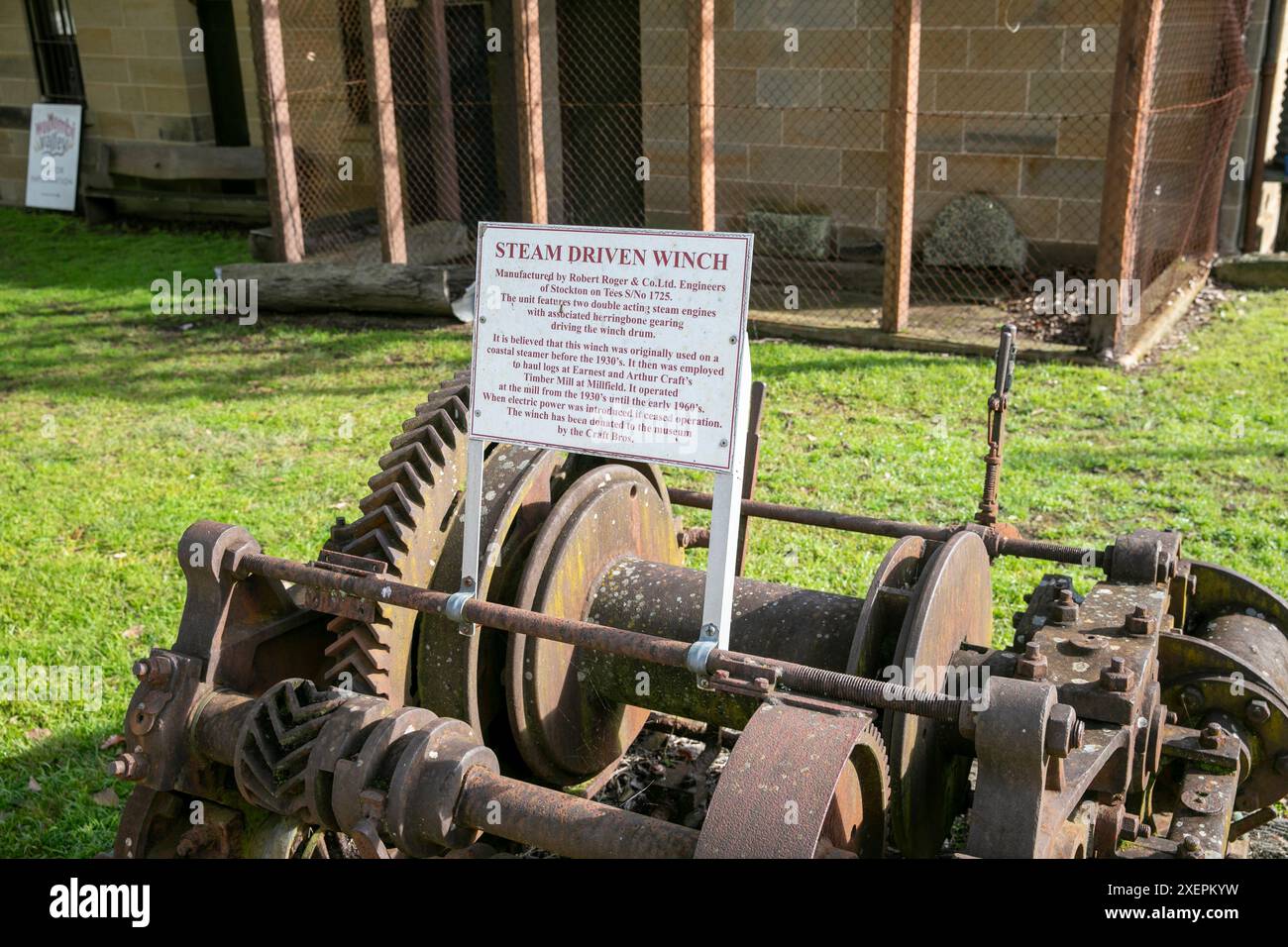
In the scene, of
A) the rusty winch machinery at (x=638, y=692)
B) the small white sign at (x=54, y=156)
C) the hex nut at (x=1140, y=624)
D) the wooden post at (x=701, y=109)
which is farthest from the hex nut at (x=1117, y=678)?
the small white sign at (x=54, y=156)

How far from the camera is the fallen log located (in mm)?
10578

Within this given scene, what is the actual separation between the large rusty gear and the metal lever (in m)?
1.87

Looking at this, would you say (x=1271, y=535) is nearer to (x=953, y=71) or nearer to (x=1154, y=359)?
(x=1154, y=359)

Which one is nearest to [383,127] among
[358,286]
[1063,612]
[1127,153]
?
[358,286]

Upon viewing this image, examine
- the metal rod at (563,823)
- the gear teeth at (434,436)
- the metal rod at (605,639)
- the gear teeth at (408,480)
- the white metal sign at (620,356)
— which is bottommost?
the metal rod at (563,823)

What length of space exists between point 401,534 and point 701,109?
263 inches

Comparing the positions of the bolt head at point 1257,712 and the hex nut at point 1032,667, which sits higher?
the hex nut at point 1032,667

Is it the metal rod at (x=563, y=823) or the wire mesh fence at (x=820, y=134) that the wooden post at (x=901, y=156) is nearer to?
the wire mesh fence at (x=820, y=134)

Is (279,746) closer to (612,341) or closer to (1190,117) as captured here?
(612,341)

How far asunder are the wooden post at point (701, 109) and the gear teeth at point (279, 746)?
6734mm

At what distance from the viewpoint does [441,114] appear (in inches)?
489

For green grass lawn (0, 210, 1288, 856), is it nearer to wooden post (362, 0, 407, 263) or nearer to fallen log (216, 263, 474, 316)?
fallen log (216, 263, 474, 316)

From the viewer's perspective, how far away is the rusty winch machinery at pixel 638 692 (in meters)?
2.64

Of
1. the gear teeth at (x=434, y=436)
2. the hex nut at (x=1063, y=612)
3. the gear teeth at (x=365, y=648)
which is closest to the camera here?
the gear teeth at (x=365, y=648)
